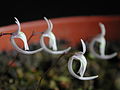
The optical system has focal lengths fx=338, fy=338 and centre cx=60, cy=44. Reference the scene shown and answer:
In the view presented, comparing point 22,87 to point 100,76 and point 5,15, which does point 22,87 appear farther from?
point 5,15

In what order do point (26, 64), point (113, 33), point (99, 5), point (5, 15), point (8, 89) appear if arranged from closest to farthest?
1. point (8, 89)
2. point (26, 64)
3. point (113, 33)
4. point (5, 15)
5. point (99, 5)

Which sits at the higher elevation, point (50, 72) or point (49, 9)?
point (49, 9)

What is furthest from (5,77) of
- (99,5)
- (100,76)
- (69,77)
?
(99,5)

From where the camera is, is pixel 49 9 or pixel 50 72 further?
pixel 49 9

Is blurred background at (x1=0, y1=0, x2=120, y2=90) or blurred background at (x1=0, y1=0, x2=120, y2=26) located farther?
blurred background at (x1=0, y1=0, x2=120, y2=26)

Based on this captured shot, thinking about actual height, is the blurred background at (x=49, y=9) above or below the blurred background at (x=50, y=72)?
above

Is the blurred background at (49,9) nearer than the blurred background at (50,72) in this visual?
No

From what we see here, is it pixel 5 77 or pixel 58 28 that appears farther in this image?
pixel 58 28

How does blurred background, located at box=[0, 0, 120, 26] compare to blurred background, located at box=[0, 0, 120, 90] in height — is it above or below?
above
